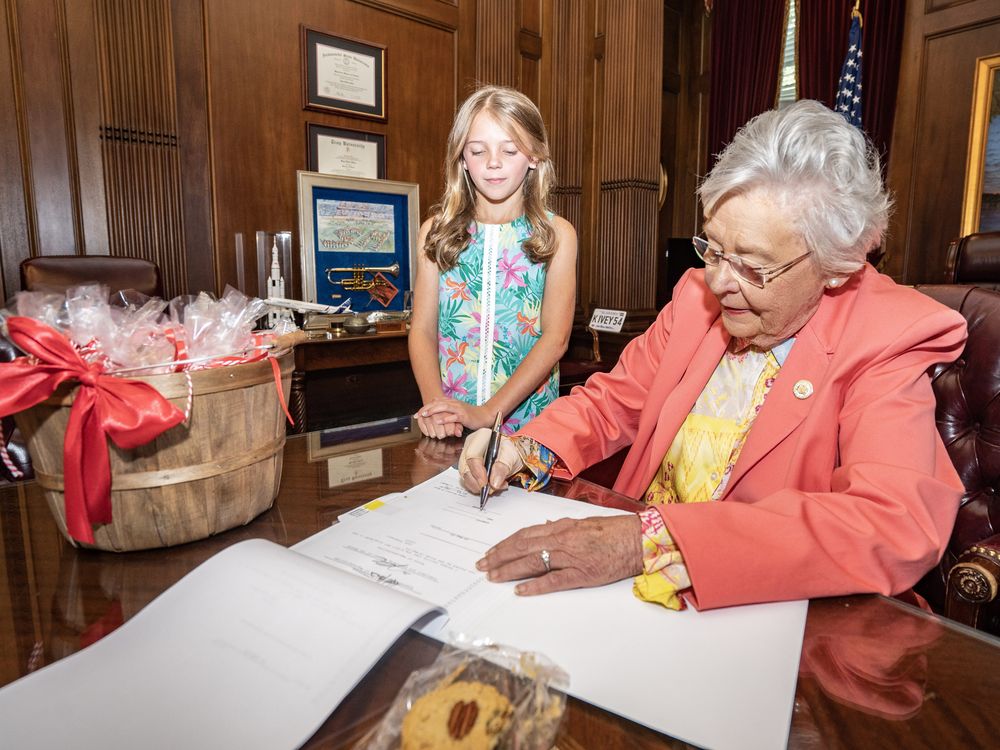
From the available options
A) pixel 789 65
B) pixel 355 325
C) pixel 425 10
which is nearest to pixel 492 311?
pixel 355 325

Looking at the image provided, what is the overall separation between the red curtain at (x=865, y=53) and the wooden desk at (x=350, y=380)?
12.3 ft

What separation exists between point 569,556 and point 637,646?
0.16m

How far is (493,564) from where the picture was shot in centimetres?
85

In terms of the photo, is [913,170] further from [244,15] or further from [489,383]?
[244,15]

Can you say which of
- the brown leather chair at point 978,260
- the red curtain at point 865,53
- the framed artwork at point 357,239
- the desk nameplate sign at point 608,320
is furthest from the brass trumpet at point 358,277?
the red curtain at point 865,53

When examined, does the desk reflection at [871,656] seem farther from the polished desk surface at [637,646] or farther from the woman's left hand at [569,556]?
the woman's left hand at [569,556]

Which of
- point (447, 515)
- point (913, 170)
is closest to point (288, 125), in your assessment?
point (447, 515)

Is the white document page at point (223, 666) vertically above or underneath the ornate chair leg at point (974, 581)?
above

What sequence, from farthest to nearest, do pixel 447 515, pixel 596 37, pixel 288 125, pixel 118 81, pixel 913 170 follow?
pixel 596 37
pixel 913 170
pixel 288 125
pixel 118 81
pixel 447 515

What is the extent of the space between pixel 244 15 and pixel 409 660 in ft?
12.8

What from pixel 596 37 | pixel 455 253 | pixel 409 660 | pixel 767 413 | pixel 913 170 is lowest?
pixel 409 660

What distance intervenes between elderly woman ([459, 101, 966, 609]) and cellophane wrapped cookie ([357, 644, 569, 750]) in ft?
0.75

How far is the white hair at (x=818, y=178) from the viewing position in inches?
41.9

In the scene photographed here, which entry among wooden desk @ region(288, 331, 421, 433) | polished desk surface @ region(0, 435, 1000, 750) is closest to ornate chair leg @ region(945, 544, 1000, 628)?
polished desk surface @ region(0, 435, 1000, 750)
